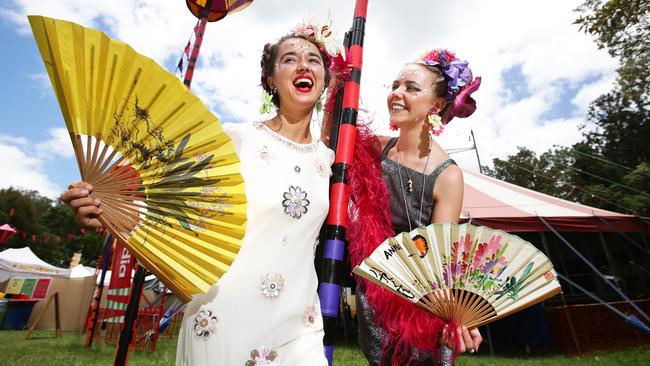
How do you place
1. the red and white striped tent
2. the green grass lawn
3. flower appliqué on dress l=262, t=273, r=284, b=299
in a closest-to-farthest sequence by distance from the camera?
1. flower appliqué on dress l=262, t=273, r=284, b=299
2. the green grass lawn
3. the red and white striped tent

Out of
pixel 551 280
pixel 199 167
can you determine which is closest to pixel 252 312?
pixel 199 167

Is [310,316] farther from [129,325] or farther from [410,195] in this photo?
[129,325]

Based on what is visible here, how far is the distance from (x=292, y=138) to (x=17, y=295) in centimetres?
1502

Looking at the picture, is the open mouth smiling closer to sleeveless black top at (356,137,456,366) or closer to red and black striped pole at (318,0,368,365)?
red and black striped pole at (318,0,368,365)

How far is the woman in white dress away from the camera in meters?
1.23

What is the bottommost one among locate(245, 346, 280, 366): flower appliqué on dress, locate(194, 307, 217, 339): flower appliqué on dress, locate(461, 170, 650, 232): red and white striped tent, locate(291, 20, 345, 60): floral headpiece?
locate(245, 346, 280, 366): flower appliqué on dress

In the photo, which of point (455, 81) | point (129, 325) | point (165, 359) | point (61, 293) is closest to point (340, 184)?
point (455, 81)

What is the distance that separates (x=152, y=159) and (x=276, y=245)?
0.53 metres

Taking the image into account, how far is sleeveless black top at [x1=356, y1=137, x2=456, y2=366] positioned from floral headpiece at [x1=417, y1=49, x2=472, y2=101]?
1.43 feet

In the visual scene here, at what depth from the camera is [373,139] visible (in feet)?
6.56

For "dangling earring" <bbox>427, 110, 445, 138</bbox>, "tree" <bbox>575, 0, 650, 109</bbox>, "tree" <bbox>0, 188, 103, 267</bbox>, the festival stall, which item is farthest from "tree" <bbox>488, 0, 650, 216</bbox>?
"tree" <bbox>0, 188, 103, 267</bbox>

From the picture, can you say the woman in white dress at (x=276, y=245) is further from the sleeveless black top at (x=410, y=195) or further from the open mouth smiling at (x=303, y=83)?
the sleeveless black top at (x=410, y=195)

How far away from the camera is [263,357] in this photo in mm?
1240

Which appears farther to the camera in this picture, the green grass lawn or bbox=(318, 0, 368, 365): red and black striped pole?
the green grass lawn
